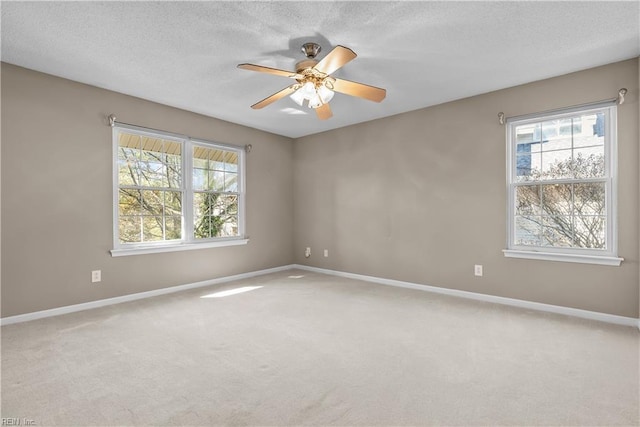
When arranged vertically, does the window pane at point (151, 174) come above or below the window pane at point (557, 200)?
above

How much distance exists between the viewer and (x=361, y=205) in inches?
192

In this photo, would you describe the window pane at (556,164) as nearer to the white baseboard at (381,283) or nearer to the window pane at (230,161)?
the white baseboard at (381,283)

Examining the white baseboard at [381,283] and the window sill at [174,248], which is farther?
the window sill at [174,248]

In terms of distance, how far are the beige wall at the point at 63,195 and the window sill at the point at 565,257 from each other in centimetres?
408

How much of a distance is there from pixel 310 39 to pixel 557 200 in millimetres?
3014

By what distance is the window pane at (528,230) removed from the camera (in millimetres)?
3449

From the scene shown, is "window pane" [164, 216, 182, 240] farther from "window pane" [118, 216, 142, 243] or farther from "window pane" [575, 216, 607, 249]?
"window pane" [575, 216, 607, 249]

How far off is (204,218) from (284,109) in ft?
6.41

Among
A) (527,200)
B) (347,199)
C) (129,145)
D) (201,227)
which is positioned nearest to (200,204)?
(201,227)

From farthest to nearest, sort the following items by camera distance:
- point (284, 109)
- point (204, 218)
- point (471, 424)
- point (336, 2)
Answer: point (204, 218)
point (284, 109)
point (336, 2)
point (471, 424)

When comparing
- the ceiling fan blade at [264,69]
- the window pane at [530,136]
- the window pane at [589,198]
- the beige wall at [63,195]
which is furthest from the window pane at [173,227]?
the window pane at [589,198]

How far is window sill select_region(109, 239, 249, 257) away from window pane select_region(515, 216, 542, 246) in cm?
374

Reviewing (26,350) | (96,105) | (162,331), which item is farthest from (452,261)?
(96,105)

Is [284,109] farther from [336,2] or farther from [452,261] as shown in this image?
[452,261]
